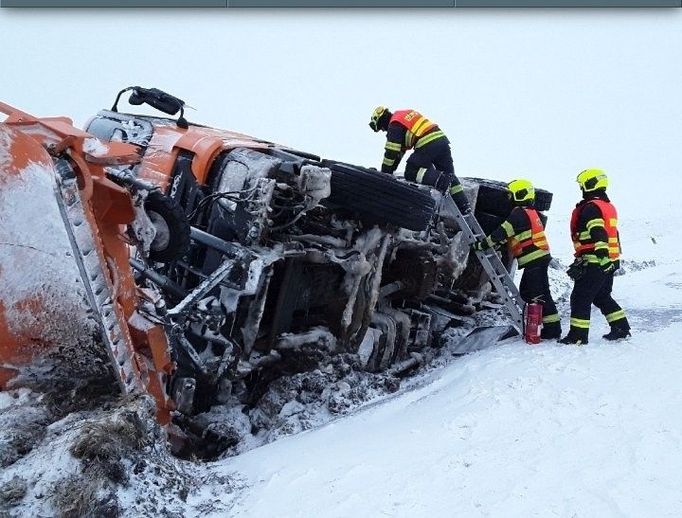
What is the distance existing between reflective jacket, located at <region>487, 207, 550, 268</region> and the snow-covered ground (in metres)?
1.21

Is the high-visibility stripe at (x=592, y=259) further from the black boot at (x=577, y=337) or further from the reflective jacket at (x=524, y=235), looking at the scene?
the black boot at (x=577, y=337)

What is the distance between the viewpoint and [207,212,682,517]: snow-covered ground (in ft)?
Result: 7.89

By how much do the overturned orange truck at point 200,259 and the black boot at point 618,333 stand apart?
121 cm

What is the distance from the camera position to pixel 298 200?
399 cm

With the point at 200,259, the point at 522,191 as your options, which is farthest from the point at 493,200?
the point at 200,259

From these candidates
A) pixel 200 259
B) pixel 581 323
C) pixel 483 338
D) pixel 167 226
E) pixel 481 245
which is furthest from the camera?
pixel 483 338

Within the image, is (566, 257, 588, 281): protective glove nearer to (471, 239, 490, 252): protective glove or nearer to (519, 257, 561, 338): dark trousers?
(519, 257, 561, 338): dark trousers

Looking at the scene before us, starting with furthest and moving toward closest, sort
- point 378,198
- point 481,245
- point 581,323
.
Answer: point 481,245, point 581,323, point 378,198

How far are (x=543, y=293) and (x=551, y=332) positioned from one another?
1.01 feet

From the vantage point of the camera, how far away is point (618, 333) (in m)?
4.86

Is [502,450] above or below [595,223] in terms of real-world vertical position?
below

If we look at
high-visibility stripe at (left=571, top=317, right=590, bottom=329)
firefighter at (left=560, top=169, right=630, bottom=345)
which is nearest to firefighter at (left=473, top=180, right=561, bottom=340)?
firefighter at (left=560, top=169, right=630, bottom=345)

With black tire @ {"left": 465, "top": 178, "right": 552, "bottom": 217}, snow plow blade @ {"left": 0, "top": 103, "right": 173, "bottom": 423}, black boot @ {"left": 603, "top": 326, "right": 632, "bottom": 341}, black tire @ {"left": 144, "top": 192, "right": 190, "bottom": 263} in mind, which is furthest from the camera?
black tire @ {"left": 465, "top": 178, "right": 552, "bottom": 217}

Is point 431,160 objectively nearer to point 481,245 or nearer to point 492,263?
point 481,245
